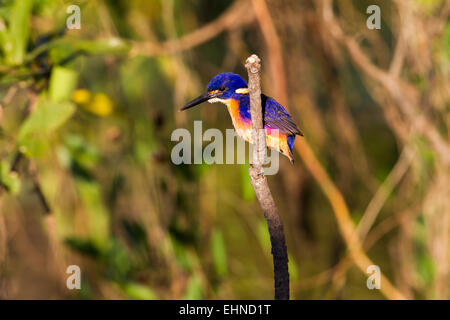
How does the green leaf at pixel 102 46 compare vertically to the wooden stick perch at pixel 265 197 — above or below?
above

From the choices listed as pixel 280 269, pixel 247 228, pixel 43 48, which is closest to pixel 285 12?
pixel 43 48

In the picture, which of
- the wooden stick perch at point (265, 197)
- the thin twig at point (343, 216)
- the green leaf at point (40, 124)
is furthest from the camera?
the thin twig at point (343, 216)

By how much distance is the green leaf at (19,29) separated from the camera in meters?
1.47

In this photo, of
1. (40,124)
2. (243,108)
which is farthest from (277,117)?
(40,124)

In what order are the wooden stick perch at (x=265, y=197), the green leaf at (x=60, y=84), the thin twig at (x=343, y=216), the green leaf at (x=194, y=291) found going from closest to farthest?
1. the wooden stick perch at (x=265, y=197)
2. the green leaf at (x=60, y=84)
3. the green leaf at (x=194, y=291)
4. the thin twig at (x=343, y=216)

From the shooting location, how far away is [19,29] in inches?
58.3

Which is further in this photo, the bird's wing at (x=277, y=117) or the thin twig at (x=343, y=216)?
the thin twig at (x=343, y=216)

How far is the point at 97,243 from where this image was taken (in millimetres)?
2182

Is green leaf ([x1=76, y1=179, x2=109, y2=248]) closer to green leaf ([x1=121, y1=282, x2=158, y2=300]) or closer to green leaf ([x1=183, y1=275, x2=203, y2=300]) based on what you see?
green leaf ([x1=121, y1=282, x2=158, y2=300])

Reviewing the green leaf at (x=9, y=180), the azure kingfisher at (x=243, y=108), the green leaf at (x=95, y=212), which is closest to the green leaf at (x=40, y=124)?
the green leaf at (x=9, y=180)

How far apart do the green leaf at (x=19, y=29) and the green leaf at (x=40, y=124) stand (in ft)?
0.54

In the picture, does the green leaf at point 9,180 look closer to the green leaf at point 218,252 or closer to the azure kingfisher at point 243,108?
the azure kingfisher at point 243,108

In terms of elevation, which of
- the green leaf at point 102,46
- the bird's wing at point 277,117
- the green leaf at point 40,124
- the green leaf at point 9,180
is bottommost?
the bird's wing at point 277,117

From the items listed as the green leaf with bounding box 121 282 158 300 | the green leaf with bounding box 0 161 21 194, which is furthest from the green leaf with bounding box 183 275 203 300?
the green leaf with bounding box 0 161 21 194
